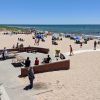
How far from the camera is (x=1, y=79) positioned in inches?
595

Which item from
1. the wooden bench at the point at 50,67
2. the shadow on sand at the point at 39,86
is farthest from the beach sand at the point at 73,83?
the wooden bench at the point at 50,67

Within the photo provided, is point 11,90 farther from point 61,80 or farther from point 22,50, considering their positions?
point 22,50

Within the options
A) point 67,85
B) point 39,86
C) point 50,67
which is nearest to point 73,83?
point 67,85

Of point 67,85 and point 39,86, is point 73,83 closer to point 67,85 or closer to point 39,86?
point 67,85

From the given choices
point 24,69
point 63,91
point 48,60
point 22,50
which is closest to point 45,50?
point 22,50

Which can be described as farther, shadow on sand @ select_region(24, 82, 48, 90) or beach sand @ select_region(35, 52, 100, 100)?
shadow on sand @ select_region(24, 82, 48, 90)

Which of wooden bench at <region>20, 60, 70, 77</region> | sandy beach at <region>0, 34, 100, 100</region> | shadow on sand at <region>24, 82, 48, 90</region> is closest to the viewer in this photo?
sandy beach at <region>0, 34, 100, 100</region>

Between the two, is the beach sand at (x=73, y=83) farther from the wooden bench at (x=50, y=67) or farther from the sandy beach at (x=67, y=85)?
the wooden bench at (x=50, y=67)

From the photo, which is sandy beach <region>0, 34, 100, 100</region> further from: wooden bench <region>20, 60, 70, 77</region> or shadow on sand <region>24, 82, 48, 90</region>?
wooden bench <region>20, 60, 70, 77</region>

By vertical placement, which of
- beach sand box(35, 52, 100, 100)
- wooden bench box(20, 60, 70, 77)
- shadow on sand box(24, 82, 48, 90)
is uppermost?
wooden bench box(20, 60, 70, 77)

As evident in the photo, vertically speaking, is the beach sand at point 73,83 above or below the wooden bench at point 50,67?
below

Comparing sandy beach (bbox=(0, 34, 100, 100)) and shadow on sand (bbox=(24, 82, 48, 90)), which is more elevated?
shadow on sand (bbox=(24, 82, 48, 90))

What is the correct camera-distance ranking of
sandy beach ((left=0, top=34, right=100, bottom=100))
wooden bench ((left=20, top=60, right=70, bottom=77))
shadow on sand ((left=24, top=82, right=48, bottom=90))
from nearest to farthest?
sandy beach ((left=0, top=34, right=100, bottom=100)) → shadow on sand ((left=24, top=82, right=48, bottom=90)) → wooden bench ((left=20, top=60, right=70, bottom=77))

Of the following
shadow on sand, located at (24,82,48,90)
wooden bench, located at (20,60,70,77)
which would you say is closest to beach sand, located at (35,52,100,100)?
shadow on sand, located at (24,82,48,90)
